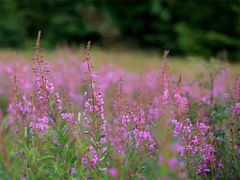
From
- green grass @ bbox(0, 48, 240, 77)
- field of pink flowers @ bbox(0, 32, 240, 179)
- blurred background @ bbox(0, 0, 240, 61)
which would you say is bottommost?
field of pink flowers @ bbox(0, 32, 240, 179)

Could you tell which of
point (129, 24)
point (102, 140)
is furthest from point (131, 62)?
point (102, 140)

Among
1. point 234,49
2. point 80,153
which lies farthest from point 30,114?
point 234,49

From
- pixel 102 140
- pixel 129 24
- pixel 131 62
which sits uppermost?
pixel 129 24

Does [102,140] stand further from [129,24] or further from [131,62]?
[129,24]

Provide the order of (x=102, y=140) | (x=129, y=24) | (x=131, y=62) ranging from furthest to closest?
(x=129, y=24)
(x=131, y=62)
(x=102, y=140)

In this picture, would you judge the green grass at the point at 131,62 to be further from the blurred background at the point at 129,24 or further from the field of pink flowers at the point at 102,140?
the field of pink flowers at the point at 102,140

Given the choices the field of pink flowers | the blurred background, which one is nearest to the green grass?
the blurred background

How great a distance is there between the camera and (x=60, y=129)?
3230mm

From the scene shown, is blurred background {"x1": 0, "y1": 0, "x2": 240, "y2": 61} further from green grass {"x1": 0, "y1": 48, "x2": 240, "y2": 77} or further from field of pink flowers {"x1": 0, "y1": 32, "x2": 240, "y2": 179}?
field of pink flowers {"x1": 0, "y1": 32, "x2": 240, "y2": 179}

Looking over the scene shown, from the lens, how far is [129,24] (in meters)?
30.3

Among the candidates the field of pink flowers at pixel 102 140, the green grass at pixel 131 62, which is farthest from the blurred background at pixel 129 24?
the field of pink flowers at pixel 102 140

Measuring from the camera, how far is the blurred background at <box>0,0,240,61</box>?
2495 centimetres

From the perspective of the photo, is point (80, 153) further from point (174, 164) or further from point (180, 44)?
point (180, 44)

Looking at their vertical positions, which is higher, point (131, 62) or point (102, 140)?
point (131, 62)
